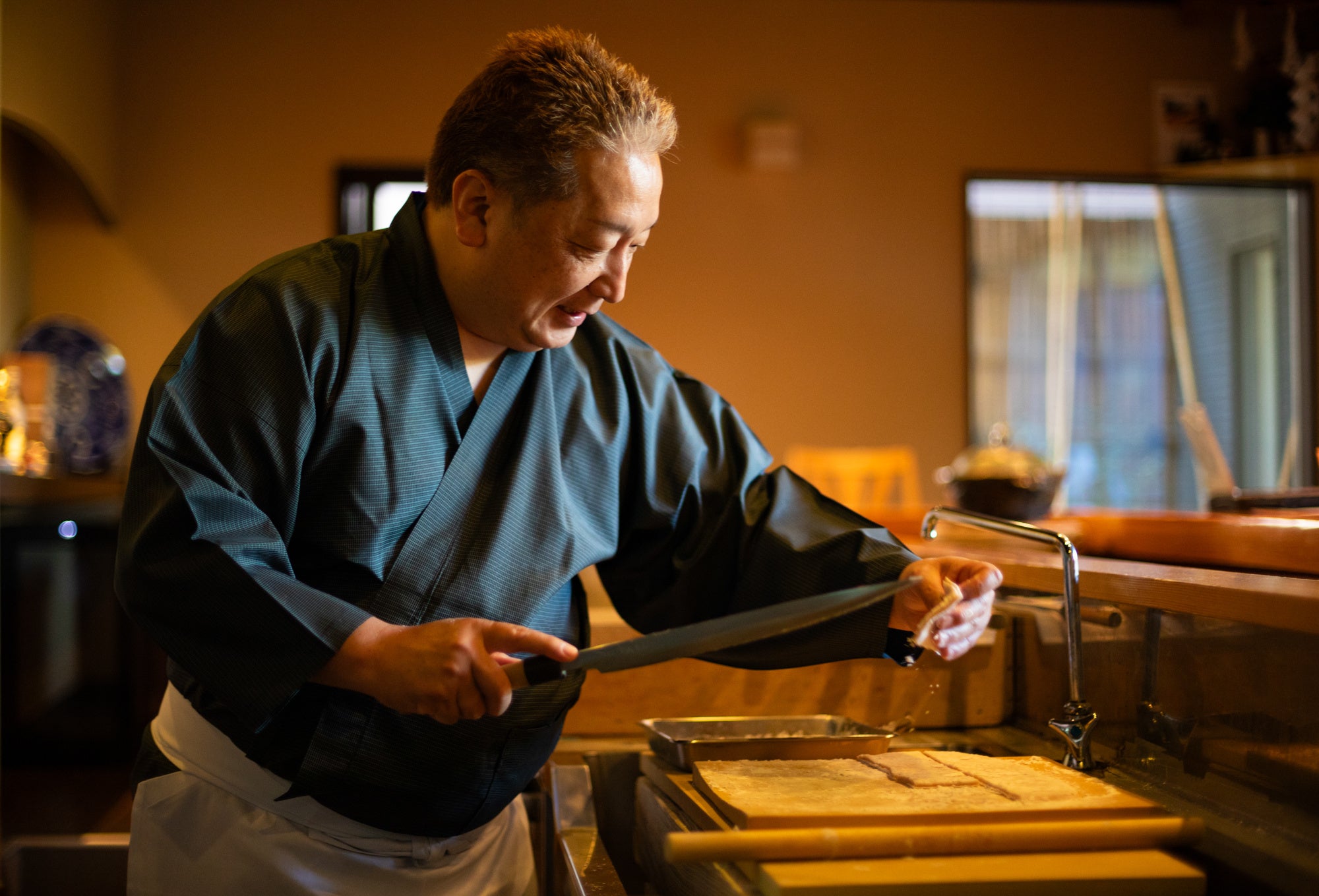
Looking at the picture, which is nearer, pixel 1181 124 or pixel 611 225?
pixel 611 225

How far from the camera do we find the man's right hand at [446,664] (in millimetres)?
782

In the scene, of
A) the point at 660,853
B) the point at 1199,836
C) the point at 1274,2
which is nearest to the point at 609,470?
the point at 660,853

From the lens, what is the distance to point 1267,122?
4617 millimetres

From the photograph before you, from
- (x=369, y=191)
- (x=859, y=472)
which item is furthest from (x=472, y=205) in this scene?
(x=369, y=191)

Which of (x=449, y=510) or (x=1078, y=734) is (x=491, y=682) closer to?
(x=449, y=510)

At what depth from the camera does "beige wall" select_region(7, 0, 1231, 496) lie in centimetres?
431

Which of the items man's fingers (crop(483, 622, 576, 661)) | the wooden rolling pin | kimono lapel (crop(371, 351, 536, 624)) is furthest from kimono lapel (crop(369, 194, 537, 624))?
the wooden rolling pin

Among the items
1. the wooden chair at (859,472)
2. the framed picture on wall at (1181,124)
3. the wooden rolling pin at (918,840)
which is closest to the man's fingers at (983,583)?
the wooden rolling pin at (918,840)

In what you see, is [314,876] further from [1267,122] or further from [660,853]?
[1267,122]

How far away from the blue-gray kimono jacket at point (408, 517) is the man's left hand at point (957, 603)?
0.12 feet

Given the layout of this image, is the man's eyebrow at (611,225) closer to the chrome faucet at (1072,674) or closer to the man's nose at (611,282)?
the man's nose at (611,282)

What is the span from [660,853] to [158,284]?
4.06 metres

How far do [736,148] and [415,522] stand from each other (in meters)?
3.79

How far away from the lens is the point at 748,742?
99 cm
